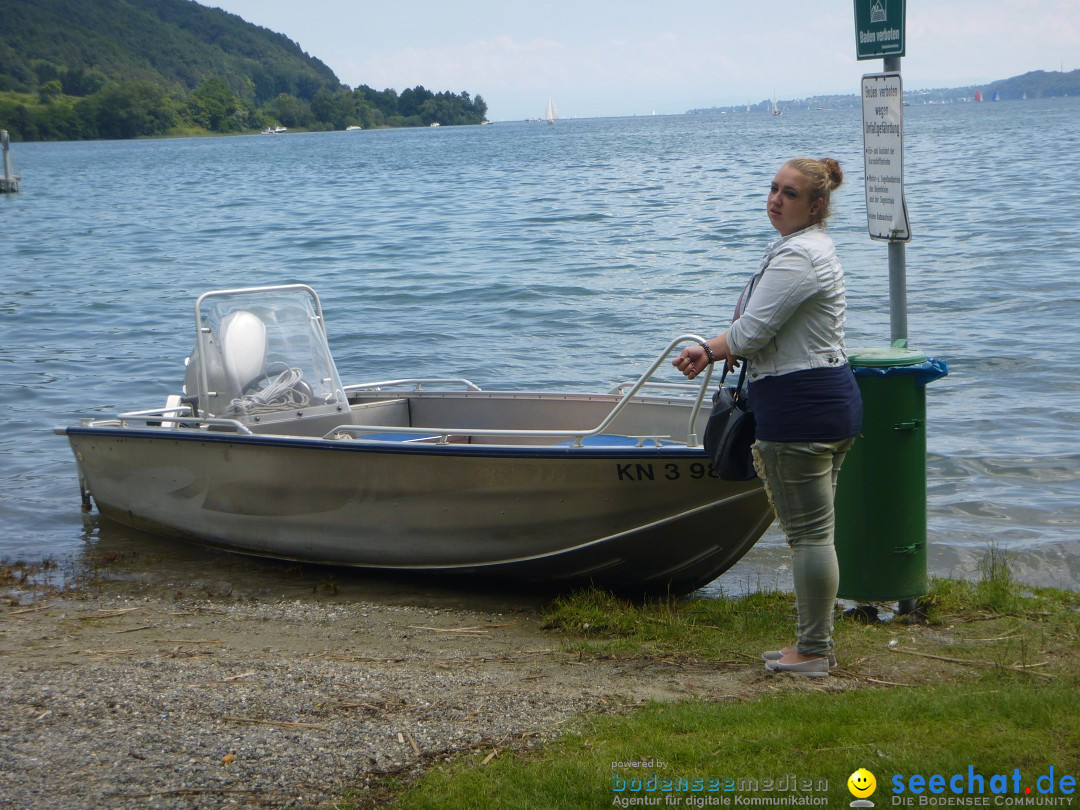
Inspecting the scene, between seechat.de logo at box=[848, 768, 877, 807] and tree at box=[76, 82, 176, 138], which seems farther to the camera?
tree at box=[76, 82, 176, 138]

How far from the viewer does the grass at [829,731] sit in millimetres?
3803

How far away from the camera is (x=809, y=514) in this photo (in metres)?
4.86

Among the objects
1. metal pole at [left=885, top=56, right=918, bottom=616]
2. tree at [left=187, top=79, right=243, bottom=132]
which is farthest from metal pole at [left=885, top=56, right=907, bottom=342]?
tree at [left=187, top=79, right=243, bottom=132]

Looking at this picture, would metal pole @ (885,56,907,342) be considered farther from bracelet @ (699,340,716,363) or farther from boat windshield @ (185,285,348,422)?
boat windshield @ (185,285,348,422)

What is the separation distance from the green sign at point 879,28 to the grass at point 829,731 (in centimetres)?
277

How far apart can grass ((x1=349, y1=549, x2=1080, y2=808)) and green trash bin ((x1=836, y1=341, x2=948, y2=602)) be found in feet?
0.88

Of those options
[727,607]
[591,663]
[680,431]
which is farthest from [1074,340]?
[591,663]

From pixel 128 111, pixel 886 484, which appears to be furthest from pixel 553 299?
pixel 128 111

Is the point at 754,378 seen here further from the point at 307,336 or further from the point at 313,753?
the point at 307,336

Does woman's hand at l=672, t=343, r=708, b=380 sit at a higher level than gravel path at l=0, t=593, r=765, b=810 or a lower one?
higher

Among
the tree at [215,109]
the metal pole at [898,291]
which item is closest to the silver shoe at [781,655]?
the metal pole at [898,291]

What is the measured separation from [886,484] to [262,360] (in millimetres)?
4674

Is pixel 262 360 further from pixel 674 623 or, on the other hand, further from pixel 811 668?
pixel 811 668

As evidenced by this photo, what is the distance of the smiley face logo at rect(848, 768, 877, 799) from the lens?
12.0 feet
